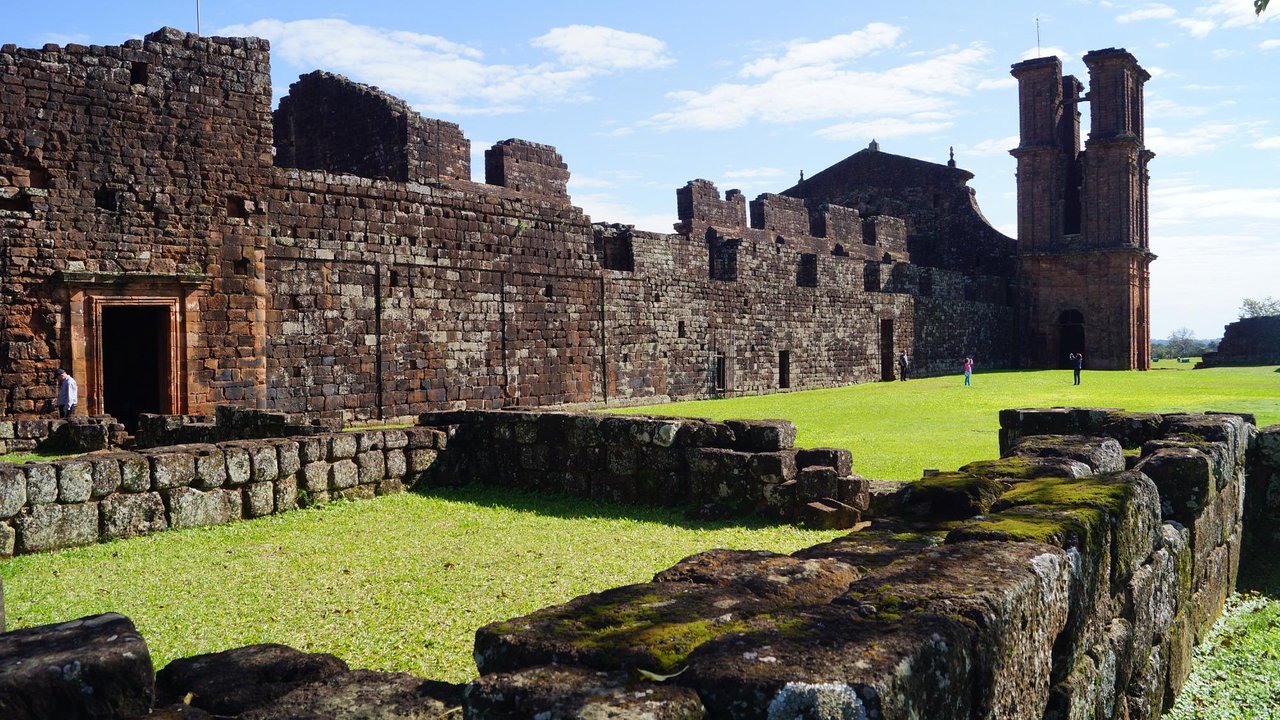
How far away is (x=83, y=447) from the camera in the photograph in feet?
43.5

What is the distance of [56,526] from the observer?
746cm

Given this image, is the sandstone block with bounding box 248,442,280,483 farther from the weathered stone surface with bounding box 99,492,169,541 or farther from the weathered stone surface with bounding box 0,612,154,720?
the weathered stone surface with bounding box 0,612,154,720

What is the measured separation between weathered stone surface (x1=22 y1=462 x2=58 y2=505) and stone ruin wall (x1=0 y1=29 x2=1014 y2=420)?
822 cm

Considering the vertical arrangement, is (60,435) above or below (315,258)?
below

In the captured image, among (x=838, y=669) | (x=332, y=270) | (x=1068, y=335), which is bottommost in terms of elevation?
(x=838, y=669)

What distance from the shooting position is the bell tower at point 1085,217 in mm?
38281

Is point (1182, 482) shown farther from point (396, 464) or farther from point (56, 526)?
point (56, 526)

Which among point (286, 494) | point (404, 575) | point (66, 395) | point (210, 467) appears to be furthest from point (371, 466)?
point (66, 395)

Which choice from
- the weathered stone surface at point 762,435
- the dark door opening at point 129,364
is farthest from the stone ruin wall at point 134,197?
the weathered stone surface at point 762,435

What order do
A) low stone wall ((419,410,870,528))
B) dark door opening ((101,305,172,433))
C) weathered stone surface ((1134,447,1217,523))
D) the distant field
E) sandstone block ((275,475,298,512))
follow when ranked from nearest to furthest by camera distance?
weathered stone surface ((1134,447,1217,523)) → low stone wall ((419,410,870,528)) → sandstone block ((275,475,298,512)) → the distant field → dark door opening ((101,305,172,433))

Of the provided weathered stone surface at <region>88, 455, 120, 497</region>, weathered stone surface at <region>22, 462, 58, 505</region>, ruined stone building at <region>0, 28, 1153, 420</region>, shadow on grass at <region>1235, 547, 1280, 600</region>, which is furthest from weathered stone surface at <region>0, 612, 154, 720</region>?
ruined stone building at <region>0, 28, 1153, 420</region>

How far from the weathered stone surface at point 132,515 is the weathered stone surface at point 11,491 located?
23.8 inches

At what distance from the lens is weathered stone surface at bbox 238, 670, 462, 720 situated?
2750 mm

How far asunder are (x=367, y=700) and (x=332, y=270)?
1521 centimetres
